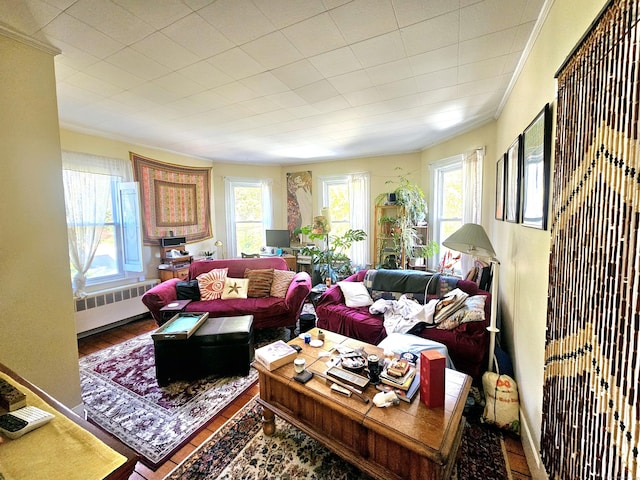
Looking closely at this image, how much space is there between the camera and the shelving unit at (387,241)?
4367mm

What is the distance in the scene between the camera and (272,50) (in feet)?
5.81

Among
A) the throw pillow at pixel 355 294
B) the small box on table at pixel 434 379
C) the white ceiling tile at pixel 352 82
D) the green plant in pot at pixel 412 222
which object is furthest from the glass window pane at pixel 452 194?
the small box on table at pixel 434 379

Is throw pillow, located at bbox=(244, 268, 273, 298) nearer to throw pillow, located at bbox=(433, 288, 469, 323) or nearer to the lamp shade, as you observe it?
throw pillow, located at bbox=(433, 288, 469, 323)

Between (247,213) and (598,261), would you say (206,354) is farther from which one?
(247,213)

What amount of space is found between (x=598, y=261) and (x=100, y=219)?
14.9ft

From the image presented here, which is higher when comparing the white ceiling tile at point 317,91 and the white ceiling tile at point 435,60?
the white ceiling tile at point 317,91

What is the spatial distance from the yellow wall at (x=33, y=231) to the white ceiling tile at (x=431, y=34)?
234 cm

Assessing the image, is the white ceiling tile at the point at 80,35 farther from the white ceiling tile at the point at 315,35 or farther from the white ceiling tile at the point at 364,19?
the white ceiling tile at the point at 364,19

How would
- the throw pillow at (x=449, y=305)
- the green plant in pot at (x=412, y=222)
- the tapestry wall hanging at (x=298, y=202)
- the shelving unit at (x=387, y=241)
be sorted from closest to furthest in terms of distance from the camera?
1. the throw pillow at (x=449, y=305)
2. the green plant in pot at (x=412, y=222)
3. the shelving unit at (x=387, y=241)
4. the tapestry wall hanging at (x=298, y=202)

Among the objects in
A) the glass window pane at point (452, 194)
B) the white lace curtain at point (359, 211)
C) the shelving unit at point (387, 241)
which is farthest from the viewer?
the white lace curtain at point (359, 211)

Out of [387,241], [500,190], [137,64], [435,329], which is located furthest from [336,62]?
[387,241]

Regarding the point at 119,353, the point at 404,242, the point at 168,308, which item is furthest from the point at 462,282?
the point at 119,353

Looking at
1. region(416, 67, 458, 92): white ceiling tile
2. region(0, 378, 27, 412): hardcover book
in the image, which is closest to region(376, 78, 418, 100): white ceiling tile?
region(416, 67, 458, 92): white ceiling tile

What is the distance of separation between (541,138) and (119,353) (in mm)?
4085
